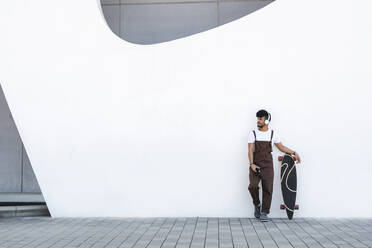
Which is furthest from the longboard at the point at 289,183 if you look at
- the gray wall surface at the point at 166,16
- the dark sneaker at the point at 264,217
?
the gray wall surface at the point at 166,16

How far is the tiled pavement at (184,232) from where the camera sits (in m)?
5.47

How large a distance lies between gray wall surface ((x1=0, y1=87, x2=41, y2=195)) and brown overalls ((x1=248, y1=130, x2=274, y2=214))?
5.37 meters

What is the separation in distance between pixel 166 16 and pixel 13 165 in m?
4.56

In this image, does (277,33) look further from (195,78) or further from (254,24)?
(195,78)

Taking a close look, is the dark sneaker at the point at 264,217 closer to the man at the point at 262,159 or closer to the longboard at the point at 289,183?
the man at the point at 262,159

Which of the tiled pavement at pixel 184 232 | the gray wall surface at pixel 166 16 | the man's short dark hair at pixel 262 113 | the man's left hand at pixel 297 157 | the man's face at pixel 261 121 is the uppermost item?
the gray wall surface at pixel 166 16

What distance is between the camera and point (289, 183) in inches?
280

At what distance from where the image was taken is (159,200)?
7.49 meters

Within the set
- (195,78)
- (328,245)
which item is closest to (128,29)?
(195,78)

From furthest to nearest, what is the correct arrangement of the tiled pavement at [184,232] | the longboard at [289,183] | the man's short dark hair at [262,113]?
the longboard at [289,183]
the man's short dark hair at [262,113]
the tiled pavement at [184,232]

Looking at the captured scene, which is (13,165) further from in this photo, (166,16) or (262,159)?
(262,159)

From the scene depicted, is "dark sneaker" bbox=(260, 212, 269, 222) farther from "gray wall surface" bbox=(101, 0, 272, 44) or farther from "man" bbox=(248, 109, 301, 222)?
"gray wall surface" bbox=(101, 0, 272, 44)

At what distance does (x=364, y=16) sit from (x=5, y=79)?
5.46m

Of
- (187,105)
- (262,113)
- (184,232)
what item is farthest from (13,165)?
(262,113)
